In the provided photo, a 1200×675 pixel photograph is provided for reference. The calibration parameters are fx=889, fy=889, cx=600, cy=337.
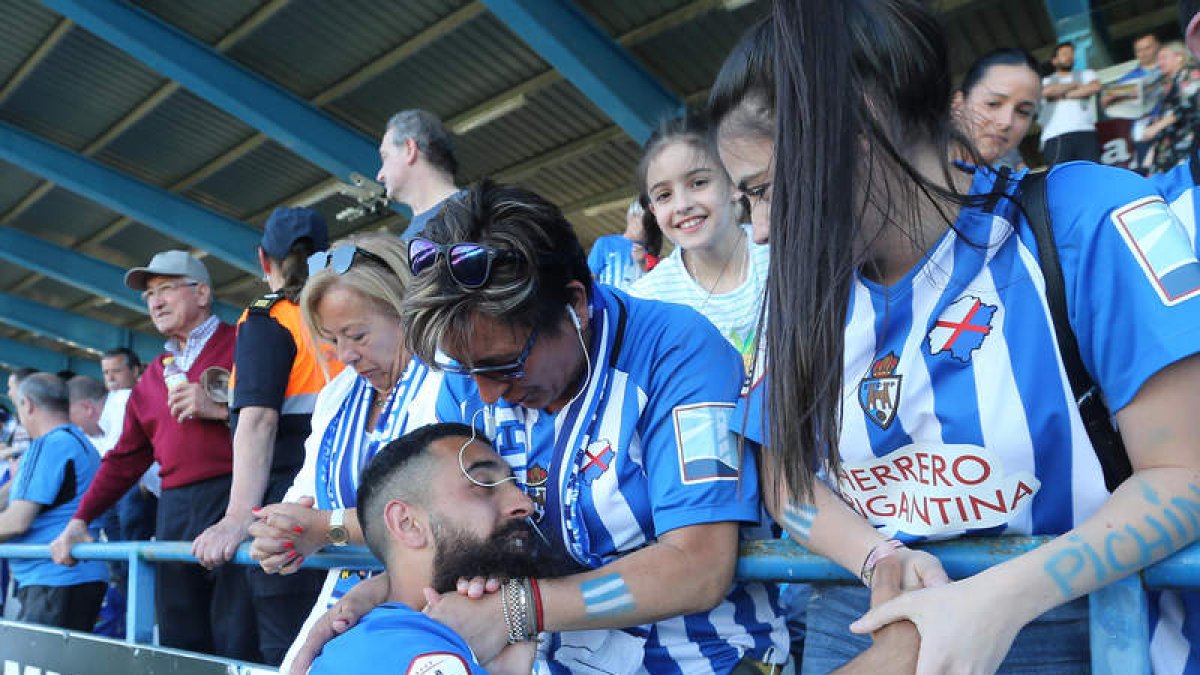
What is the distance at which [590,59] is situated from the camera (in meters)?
8.49

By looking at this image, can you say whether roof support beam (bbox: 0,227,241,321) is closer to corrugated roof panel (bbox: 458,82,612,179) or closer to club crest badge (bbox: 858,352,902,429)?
corrugated roof panel (bbox: 458,82,612,179)

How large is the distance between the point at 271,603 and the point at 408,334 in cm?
155

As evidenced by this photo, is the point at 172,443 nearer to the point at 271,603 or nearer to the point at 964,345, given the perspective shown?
the point at 271,603

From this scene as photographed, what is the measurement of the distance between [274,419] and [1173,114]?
3886 mm

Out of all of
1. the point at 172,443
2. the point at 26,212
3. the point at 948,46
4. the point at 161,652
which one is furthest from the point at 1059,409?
the point at 26,212

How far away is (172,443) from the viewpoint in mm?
3371

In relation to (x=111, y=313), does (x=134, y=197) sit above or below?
below

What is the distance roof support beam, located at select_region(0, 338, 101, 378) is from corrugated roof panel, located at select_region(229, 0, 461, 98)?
16.9m

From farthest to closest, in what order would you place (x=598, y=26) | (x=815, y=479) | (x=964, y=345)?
(x=598, y=26) < (x=815, y=479) < (x=964, y=345)

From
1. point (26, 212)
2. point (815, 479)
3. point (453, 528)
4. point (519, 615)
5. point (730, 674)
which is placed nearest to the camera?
point (815, 479)

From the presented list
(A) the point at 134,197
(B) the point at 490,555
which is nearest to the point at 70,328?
(A) the point at 134,197

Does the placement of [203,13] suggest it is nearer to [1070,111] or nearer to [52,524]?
[52,524]

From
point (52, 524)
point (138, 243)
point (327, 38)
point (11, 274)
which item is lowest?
point (52, 524)

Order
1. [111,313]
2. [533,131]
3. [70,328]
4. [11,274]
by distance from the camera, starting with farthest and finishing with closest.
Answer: [111,313] < [70,328] < [11,274] < [533,131]
